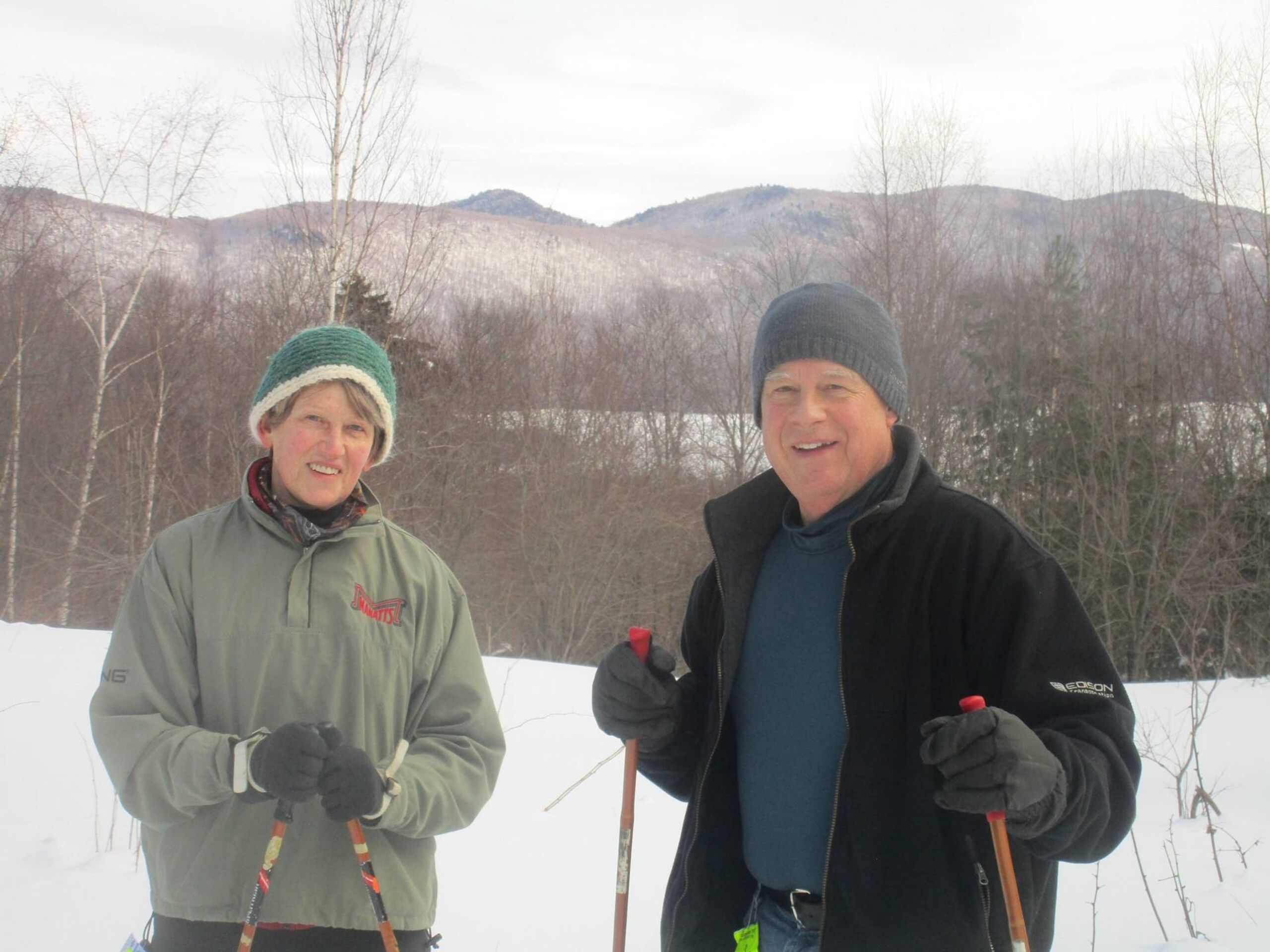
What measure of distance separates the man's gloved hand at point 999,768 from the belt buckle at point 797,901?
1.36ft

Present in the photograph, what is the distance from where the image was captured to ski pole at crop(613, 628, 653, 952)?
2059 millimetres

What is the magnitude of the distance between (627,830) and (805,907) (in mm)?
495

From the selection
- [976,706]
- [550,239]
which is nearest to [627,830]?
[976,706]

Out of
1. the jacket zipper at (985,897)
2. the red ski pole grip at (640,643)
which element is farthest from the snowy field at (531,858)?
the jacket zipper at (985,897)

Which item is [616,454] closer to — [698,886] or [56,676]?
[56,676]

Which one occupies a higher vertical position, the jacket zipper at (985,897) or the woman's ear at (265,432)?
the woman's ear at (265,432)

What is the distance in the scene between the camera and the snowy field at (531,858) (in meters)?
3.65

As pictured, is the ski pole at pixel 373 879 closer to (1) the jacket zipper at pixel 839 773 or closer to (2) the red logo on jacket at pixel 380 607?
(2) the red logo on jacket at pixel 380 607

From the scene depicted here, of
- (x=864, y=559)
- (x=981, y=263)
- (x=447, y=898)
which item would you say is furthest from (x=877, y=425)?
(x=981, y=263)

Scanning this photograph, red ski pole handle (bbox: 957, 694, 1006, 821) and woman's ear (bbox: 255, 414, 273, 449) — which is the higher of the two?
woman's ear (bbox: 255, 414, 273, 449)

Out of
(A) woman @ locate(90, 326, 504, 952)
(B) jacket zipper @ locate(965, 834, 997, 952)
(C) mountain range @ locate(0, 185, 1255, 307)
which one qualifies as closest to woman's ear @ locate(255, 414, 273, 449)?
(A) woman @ locate(90, 326, 504, 952)

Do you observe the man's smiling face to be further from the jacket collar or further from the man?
the jacket collar

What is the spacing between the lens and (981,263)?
22.2 metres

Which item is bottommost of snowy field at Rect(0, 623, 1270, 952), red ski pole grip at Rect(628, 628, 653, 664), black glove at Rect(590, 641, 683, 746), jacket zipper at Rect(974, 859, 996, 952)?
snowy field at Rect(0, 623, 1270, 952)
